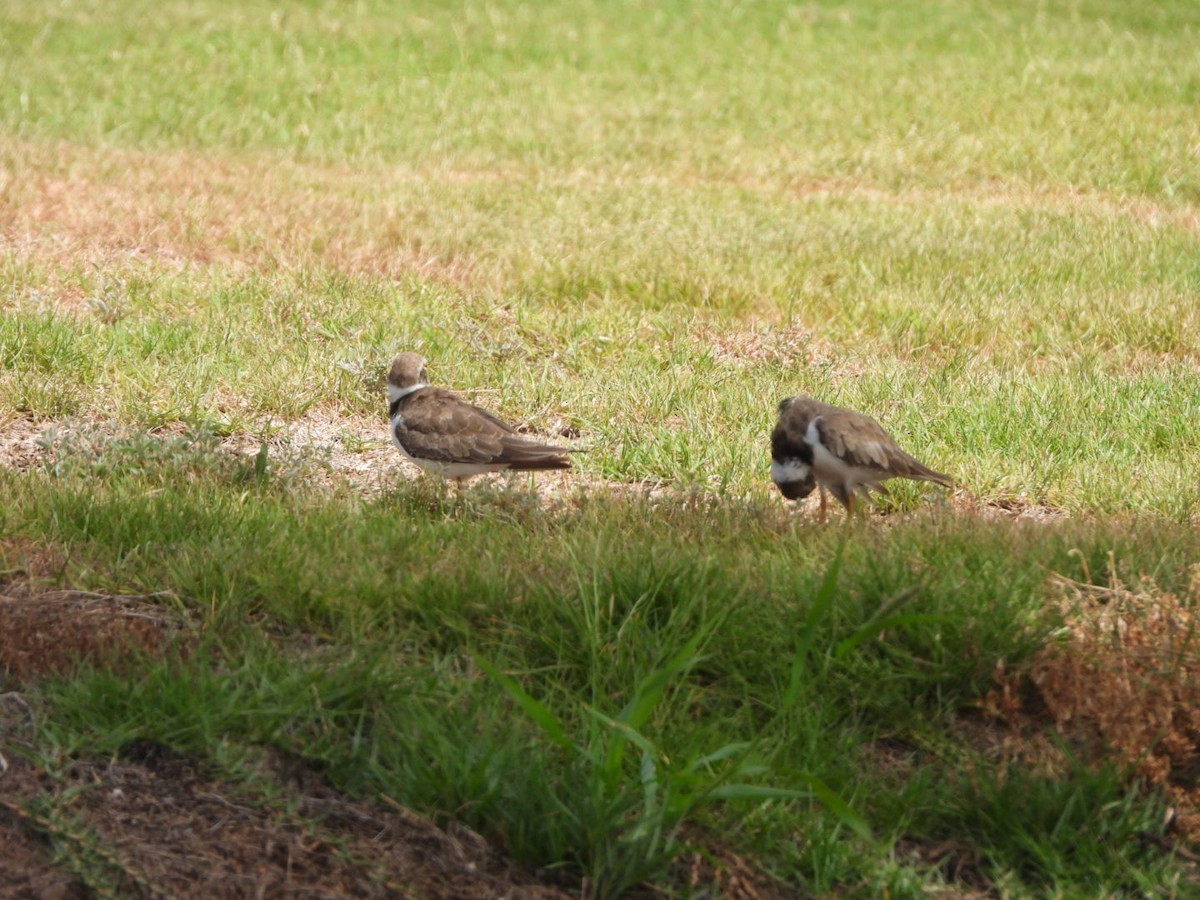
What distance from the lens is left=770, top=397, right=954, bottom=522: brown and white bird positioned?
19.2 feet

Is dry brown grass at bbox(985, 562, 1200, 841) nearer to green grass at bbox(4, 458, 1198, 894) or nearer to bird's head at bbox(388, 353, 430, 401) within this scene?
green grass at bbox(4, 458, 1198, 894)

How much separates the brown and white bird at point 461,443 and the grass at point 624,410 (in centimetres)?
28

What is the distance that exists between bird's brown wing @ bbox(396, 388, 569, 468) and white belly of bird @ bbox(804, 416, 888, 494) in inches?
42.9

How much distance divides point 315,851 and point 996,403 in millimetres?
5068

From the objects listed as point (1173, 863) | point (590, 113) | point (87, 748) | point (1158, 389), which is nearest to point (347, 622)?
point (87, 748)

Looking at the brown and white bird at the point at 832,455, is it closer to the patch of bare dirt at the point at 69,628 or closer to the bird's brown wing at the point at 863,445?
the bird's brown wing at the point at 863,445

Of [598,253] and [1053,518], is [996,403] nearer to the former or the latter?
[1053,518]

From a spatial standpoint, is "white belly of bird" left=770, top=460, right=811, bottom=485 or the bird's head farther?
the bird's head

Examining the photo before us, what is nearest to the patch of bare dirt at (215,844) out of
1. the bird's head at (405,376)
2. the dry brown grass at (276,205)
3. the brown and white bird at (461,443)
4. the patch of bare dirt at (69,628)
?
the patch of bare dirt at (69,628)

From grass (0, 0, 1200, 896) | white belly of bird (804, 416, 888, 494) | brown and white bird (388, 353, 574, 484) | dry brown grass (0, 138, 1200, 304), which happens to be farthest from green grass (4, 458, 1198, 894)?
dry brown grass (0, 138, 1200, 304)

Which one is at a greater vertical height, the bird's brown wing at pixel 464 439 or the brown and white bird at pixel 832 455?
the brown and white bird at pixel 832 455

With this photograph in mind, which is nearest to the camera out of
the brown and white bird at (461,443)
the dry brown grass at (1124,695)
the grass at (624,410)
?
the grass at (624,410)

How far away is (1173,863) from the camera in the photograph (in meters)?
3.95

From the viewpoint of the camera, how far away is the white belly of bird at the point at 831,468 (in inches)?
231
